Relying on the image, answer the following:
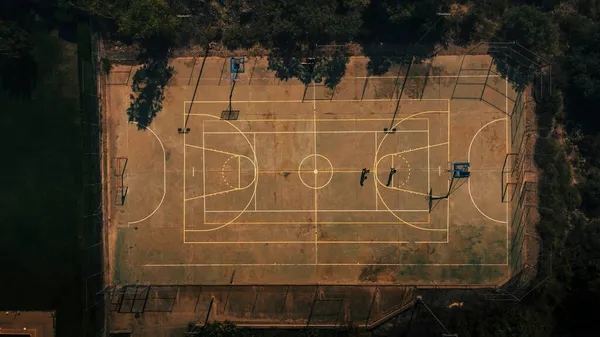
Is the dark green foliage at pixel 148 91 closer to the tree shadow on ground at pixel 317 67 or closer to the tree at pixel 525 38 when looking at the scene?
the tree shadow on ground at pixel 317 67

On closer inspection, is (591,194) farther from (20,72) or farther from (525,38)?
(20,72)

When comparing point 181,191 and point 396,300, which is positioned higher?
point 181,191

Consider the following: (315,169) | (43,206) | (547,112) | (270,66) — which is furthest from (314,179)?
(43,206)

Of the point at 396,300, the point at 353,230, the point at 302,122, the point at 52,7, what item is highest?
the point at 52,7

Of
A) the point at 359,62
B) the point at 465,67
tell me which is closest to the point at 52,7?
the point at 359,62

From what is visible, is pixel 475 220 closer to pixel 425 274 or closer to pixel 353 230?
pixel 425 274

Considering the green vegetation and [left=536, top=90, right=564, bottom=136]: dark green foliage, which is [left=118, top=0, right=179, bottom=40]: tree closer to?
the green vegetation
